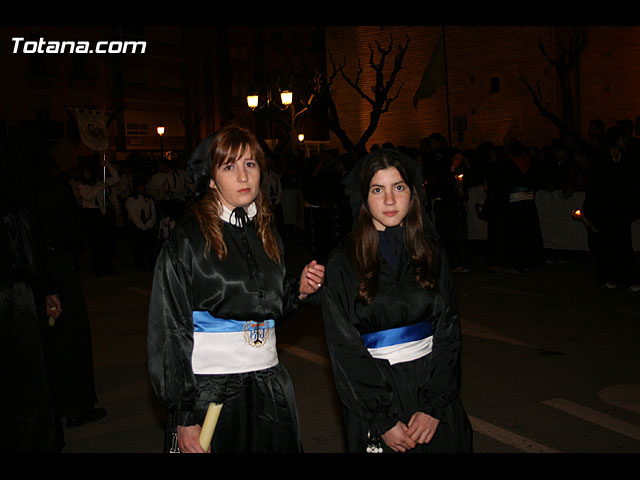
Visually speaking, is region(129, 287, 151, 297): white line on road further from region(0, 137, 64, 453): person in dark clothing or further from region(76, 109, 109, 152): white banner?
region(0, 137, 64, 453): person in dark clothing

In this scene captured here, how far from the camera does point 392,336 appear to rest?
3.22 meters

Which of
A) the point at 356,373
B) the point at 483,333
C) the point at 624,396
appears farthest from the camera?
the point at 483,333

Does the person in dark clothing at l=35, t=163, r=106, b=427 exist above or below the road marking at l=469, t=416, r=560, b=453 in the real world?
above

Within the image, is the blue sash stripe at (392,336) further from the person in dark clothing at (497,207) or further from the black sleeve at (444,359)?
the person in dark clothing at (497,207)

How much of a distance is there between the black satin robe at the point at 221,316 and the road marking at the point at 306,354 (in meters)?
3.88

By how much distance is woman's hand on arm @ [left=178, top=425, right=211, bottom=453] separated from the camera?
302cm

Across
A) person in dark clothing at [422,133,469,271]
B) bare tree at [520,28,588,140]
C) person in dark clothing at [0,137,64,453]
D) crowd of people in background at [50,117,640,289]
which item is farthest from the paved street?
bare tree at [520,28,588,140]

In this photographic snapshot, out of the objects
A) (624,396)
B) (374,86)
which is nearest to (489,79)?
(374,86)

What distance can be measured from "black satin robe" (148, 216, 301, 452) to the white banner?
14.6 meters

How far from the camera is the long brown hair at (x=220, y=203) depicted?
10.6 feet

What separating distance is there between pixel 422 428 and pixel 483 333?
17.4 feet

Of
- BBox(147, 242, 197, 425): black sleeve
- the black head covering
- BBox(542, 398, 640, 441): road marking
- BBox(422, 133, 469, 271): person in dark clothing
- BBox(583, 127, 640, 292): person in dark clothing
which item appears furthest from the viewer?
BBox(422, 133, 469, 271): person in dark clothing

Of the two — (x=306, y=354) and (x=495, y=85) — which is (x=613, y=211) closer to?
(x=306, y=354)

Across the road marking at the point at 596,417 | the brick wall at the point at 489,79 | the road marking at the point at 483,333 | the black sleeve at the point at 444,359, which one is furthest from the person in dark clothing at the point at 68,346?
the brick wall at the point at 489,79
